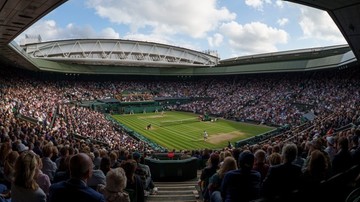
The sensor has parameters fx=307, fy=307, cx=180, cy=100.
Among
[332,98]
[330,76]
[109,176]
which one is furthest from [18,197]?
[330,76]

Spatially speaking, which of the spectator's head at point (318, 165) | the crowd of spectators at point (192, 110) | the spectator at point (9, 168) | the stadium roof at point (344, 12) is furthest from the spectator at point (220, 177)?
the stadium roof at point (344, 12)

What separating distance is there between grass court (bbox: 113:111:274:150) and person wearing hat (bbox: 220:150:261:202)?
2359cm

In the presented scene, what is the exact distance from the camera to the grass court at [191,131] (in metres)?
29.8

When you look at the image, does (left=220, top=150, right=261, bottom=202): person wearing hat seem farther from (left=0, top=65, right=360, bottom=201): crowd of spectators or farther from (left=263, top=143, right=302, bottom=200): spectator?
(left=263, top=143, right=302, bottom=200): spectator

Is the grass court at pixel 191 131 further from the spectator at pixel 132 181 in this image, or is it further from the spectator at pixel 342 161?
the spectator at pixel 132 181

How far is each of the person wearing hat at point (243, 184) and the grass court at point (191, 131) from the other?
77.4 ft

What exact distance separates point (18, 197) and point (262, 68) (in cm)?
4847

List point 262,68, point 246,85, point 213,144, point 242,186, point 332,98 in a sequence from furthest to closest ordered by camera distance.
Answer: point 246,85, point 262,68, point 332,98, point 213,144, point 242,186

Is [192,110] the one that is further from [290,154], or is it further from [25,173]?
[25,173]

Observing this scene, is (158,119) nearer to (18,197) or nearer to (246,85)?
(246,85)

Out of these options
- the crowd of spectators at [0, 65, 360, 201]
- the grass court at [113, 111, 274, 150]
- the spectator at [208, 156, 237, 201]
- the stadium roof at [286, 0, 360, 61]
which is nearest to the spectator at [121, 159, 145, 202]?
the crowd of spectators at [0, 65, 360, 201]

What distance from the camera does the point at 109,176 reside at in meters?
3.83

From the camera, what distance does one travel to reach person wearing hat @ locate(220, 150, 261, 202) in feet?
14.4

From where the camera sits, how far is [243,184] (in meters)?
4.39
